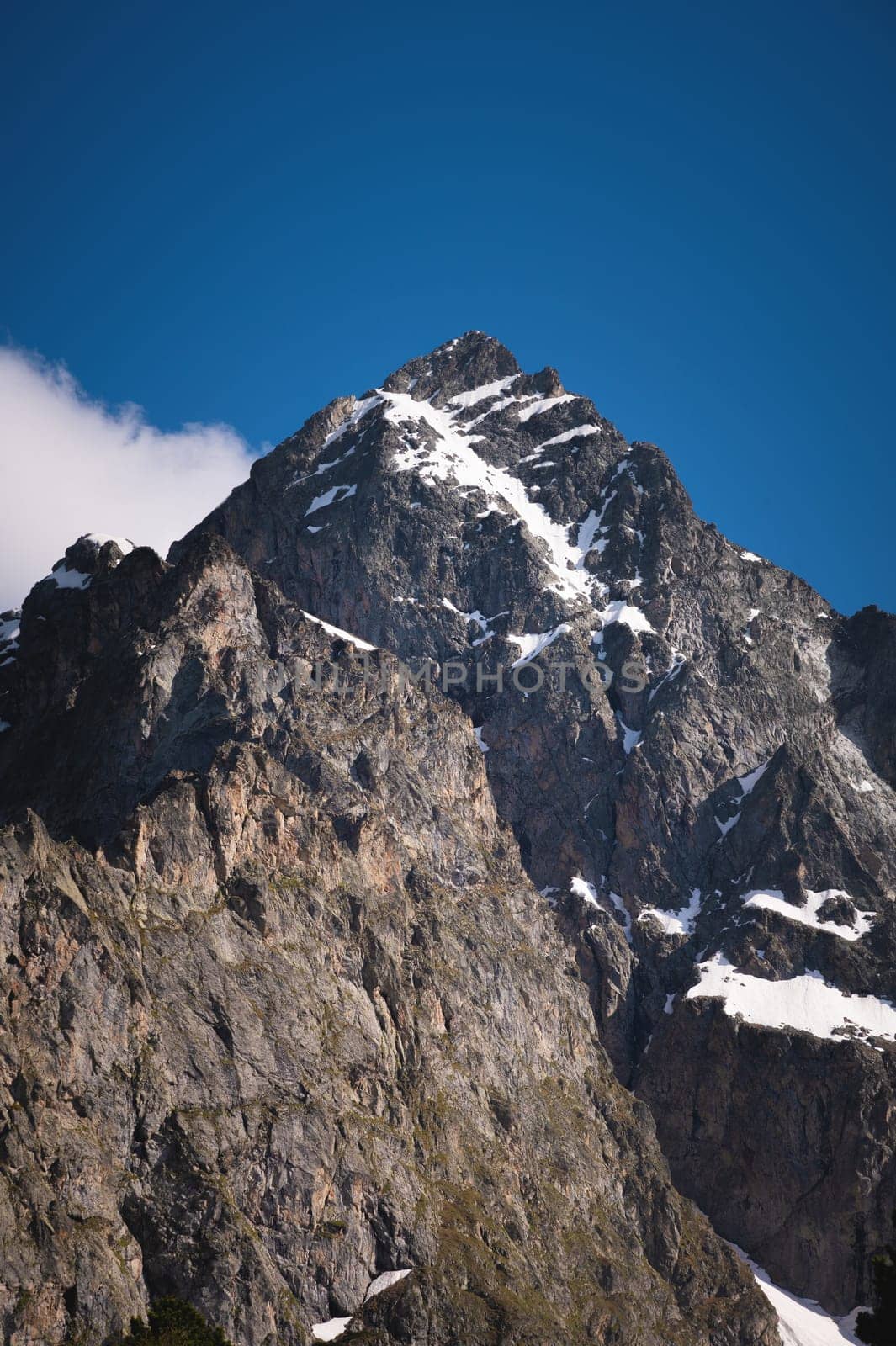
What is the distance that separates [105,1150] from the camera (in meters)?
135

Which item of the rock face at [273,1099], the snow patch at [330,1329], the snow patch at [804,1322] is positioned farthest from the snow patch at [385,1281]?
the snow patch at [804,1322]

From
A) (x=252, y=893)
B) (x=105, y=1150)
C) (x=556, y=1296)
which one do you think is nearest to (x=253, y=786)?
(x=252, y=893)

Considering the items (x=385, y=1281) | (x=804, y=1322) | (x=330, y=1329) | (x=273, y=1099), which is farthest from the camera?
(x=804, y=1322)

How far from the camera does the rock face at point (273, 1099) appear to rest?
438 ft

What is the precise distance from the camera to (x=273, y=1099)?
505 ft

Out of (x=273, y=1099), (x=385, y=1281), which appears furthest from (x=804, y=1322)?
(x=273, y=1099)

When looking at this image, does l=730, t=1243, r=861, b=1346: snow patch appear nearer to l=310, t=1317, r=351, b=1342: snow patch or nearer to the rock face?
the rock face

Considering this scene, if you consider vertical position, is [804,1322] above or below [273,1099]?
below

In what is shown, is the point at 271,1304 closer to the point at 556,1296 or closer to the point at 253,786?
the point at 556,1296

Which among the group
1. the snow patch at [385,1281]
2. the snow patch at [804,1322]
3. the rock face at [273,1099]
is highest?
the rock face at [273,1099]

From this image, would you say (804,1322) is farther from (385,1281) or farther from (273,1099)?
(273,1099)

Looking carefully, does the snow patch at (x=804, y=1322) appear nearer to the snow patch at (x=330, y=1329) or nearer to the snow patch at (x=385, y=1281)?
the snow patch at (x=385, y=1281)

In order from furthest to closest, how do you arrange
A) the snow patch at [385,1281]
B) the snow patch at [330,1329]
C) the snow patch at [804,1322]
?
the snow patch at [804,1322], the snow patch at [385,1281], the snow patch at [330,1329]

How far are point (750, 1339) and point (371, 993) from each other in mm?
60040
